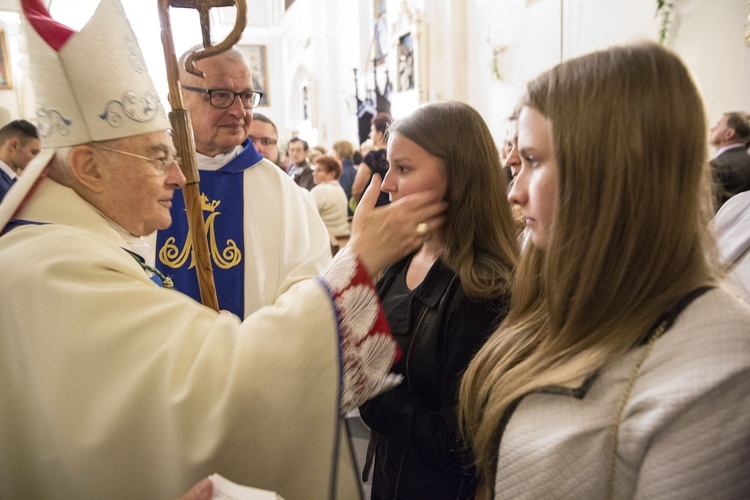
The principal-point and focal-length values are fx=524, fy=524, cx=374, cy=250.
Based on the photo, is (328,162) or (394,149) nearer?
(394,149)

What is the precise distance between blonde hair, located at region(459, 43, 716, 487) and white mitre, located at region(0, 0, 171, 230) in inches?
38.8

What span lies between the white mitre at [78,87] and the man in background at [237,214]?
702 mm

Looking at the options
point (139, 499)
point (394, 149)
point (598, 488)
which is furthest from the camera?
→ point (394, 149)

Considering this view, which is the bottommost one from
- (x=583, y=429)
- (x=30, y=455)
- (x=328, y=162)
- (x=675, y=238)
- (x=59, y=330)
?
(x=328, y=162)

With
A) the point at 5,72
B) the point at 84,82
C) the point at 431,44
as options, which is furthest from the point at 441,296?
the point at 5,72

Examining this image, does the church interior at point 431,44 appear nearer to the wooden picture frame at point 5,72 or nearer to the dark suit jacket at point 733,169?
the wooden picture frame at point 5,72

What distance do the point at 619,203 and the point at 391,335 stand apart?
53cm

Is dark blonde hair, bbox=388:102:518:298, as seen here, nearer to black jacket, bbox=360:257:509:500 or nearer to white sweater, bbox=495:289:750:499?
black jacket, bbox=360:257:509:500

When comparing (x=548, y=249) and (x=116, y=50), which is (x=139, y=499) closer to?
(x=548, y=249)

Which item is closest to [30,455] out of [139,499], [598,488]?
[139,499]

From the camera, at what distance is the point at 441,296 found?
1396mm

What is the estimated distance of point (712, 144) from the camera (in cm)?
416

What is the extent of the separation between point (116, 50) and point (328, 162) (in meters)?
4.31

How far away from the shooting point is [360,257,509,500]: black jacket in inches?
51.8
